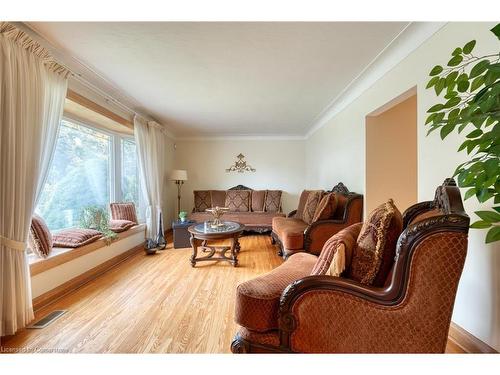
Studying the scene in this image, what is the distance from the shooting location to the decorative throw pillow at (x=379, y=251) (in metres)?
1.14

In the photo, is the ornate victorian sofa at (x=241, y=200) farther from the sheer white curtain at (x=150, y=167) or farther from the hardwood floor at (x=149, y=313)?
the hardwood floor at (x=149, y=313)

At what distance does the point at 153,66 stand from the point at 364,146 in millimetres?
2580

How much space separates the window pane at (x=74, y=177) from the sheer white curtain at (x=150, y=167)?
524mm

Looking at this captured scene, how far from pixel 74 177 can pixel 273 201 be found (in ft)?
12.5

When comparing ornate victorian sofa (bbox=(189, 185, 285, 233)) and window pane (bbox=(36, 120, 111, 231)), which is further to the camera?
ornate victorian sofa (bbox=(189, 185, 285, 233))

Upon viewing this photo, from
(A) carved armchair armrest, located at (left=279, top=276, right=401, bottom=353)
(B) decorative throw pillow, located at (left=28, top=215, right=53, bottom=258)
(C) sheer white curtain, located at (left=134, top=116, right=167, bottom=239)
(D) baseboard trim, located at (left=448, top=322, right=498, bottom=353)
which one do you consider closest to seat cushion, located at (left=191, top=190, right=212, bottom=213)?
(C) sheer white curtain, located at (left=134, top=116, right=167, bottom=239)

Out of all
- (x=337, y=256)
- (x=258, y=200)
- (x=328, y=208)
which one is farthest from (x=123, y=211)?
(x=337, y=256)

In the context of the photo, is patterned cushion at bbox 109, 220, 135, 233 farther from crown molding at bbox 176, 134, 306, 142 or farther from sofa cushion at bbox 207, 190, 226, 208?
crown molding at bbox 176, 134, 306, 142

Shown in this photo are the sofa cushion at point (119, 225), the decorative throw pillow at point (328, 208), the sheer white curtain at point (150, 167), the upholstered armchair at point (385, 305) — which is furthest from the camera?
the sheer white curtain at point (150, 167)

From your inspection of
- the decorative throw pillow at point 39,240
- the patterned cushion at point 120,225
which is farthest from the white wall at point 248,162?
the decorative throw pillow at point 39,240

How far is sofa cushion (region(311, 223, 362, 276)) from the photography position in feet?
3.95

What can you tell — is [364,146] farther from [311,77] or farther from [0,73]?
[0,73]

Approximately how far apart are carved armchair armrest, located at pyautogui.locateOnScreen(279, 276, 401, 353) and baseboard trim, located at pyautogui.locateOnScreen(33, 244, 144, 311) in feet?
7.46
